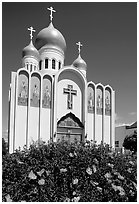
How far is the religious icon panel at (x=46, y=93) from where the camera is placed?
1986 centimetres

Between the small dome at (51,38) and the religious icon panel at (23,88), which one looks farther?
the small dome at (51,38)

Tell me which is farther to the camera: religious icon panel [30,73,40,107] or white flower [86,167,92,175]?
religious icon panel [30,73,40,107]

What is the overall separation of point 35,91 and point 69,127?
461cm

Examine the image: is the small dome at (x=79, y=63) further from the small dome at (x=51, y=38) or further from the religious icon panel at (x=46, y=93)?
the religious icon panel at (x=46, y=93)

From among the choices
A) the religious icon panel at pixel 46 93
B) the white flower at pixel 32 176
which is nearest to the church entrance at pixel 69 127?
the religious icon panel at pixel 46 93

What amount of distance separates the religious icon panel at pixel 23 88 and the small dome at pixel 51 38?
6.51 meters

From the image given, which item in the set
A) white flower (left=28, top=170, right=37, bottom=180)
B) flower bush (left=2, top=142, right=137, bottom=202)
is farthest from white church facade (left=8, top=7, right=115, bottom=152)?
white flower (left=28, top=170, right=37, bottom=180)

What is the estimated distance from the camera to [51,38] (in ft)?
79.0

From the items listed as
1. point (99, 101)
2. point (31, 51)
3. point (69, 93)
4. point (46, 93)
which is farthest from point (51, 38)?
point (99, 101)

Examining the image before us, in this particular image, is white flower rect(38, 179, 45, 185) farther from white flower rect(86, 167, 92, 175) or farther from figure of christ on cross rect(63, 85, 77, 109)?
figure of christ on cross rect(63, 85, 77, 109)

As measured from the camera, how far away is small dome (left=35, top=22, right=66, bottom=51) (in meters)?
24.2

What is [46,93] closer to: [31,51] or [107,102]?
[31,51]

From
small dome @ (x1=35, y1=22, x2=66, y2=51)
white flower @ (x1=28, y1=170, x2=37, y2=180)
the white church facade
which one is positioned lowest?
white flower @ (x1=28, y1=170, x2=37, y2=180)

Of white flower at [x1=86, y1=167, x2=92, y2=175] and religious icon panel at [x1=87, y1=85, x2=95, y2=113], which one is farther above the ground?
religious icon panel at [x1=87, y1=85, x2=95, y2=113]
